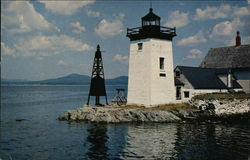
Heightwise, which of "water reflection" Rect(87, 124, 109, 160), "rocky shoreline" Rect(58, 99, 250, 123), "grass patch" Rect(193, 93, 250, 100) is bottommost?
"water reflection" Rect(87, 124, 109, 160)

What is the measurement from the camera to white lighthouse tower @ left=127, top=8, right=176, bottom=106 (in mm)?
35219

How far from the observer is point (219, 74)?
4309cm

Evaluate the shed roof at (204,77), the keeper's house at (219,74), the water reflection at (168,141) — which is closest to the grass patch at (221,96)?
the keeper's house at (219,74)

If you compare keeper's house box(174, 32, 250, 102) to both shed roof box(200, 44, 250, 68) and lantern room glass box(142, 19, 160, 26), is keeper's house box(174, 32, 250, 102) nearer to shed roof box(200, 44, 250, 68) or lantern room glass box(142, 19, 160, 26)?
shed roof box(200, 44, 250, 68)

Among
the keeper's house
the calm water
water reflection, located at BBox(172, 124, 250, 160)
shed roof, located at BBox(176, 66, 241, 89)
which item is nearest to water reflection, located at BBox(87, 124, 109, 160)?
the calm water

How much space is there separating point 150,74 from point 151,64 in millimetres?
1315

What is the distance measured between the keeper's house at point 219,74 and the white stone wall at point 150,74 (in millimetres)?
2742

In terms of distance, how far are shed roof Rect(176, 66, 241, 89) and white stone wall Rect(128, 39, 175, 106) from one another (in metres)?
3.70

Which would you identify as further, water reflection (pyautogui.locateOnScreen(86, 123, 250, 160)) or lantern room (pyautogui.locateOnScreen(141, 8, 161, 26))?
lantern room (pyautogui.locateOnScreen(141, 8, 161, 26))

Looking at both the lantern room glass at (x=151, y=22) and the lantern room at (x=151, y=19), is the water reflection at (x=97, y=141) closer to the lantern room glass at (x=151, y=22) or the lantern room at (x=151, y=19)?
the lantern room glass at (x=151, y=22)

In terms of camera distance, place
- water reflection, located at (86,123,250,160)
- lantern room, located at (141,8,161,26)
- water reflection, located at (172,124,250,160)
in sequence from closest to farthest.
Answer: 1. water reflection, located at (172,124,250,160)
2. water reflection, located at (86,123,250,160)
3. lantern room, located at (141,8,161,26)

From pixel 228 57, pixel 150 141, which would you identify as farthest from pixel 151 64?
pixel 228 57

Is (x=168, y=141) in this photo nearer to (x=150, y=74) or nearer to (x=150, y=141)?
(x=150, y=141)

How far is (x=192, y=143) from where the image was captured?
22.5 meters
